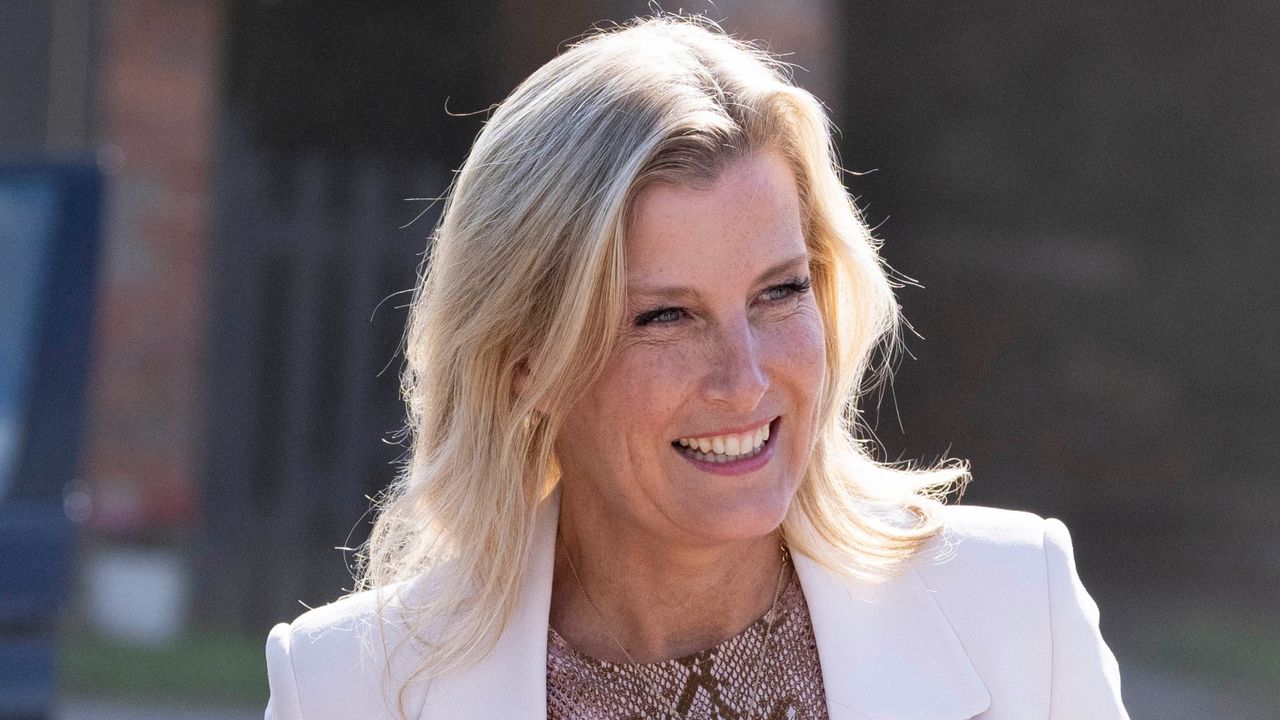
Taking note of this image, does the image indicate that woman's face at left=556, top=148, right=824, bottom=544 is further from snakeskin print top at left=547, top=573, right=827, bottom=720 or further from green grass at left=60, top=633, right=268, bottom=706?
green grass at left=60, top=633, right=268, bottom=706

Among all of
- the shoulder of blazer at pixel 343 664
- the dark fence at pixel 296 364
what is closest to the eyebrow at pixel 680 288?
the shoulder of blazer at pixel 343 664

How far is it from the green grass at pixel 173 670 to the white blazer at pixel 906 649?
135 inches

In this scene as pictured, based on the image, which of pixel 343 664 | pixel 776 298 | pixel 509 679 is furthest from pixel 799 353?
pixel 343 664

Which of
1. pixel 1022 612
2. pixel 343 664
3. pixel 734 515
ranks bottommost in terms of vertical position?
pixel 343 664

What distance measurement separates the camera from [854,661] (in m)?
2.06

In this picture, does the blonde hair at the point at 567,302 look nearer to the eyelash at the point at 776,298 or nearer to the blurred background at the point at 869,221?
the eyelash at the point at 776,298

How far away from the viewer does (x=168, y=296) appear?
5410 mm

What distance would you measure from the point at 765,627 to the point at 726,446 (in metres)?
0.32

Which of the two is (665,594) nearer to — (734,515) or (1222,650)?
(734,515)

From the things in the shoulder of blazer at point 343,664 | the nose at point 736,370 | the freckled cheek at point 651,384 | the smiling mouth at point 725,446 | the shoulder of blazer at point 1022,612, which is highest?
the nose at point 736,370

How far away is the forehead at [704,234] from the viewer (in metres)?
1.90

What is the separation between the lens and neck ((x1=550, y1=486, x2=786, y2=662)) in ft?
6.88

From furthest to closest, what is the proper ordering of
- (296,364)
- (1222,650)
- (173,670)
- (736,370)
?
(1222,650) < (296,364) < (173,670) < (736,370)

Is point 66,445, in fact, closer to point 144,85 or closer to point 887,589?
point 887,589
